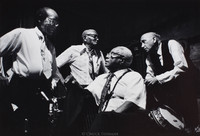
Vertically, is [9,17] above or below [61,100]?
above

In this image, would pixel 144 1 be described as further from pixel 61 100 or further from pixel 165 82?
pixel 61 100

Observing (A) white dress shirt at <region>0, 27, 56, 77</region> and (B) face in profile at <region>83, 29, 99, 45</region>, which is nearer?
(A) white dress shirt at <region>0, 27, 56, 77</region>

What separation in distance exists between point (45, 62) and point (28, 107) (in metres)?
0.53

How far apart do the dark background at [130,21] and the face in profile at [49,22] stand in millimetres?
187

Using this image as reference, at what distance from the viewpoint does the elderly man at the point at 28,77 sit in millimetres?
2920

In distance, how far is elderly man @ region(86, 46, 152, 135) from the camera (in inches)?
104

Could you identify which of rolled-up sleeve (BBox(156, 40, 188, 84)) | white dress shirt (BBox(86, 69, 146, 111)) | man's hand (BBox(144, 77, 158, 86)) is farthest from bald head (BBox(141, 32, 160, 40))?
white dress shirt (BBox(86, 69, 146, 111))

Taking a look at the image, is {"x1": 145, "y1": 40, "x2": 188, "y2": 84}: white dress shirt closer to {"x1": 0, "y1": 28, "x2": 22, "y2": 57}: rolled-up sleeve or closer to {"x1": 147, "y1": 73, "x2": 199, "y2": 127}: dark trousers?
{"x1": 147, "y1": 73, "x2": 199, "y2": 127}: dark trousers

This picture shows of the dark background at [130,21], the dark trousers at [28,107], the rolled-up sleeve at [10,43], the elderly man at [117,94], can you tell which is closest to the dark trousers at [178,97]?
the dark background at [130,21]

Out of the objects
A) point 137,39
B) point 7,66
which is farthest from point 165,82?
point 7,66

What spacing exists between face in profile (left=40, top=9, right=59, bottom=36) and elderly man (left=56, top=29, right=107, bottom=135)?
1.10 feet

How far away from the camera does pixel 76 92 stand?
9.86 feet

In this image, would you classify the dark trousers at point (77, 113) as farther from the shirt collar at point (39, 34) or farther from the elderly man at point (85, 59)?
the shirt collar at point (39, 34)

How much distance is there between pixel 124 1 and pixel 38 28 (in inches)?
48.1
